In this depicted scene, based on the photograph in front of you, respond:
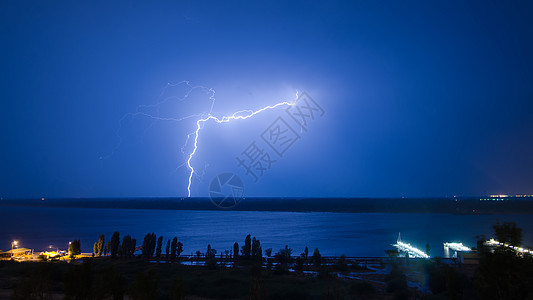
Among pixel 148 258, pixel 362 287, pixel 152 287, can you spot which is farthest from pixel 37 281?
pixel 148 258

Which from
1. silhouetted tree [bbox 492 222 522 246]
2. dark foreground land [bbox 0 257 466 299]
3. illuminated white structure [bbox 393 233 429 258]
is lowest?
illuminated white structure [bbox 393 233 429 258]

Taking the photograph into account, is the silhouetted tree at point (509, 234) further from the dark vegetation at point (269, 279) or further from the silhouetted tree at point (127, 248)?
the silhouetted tree at point (127, 248)

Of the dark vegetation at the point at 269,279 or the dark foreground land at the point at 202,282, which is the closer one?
the dark vegetation at the point at 269,279

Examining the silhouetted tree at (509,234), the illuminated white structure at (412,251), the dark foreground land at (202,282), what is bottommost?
the illuminated white structure at (412,251)

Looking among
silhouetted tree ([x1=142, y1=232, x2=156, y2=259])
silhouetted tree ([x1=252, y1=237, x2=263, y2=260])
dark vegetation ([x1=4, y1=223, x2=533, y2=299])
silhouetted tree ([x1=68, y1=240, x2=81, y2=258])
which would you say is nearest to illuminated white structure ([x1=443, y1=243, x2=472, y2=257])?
dark vegetation ([x1=4, y1=223, x2=533, y2=299])

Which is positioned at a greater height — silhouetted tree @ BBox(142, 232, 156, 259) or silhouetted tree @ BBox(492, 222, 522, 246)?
silhouetted tree @ BBox(492, 222, 522, 246)

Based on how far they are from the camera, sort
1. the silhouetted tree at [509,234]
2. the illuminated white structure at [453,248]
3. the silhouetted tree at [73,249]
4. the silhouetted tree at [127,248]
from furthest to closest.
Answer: the illuminated white structure at [453,248] → the silhouetted tree at [127,248] → the silhouetted tree at [73,249] → the silhouetted tree at [509,234]

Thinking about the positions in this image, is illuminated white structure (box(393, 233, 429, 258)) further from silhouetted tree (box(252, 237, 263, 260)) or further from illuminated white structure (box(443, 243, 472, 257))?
Answer: silhouetted tree (box(252, 237, 263, 260))

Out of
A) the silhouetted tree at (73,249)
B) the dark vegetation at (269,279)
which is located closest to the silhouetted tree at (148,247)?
the dark vegetation at (269,279)

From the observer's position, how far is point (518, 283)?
25.3 feet

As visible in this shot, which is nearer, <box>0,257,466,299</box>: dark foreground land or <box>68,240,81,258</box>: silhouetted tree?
<box>0,257,466,299</box>: dark foreground land

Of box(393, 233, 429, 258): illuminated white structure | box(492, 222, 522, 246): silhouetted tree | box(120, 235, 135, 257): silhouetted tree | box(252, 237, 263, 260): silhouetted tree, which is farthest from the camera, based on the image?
box(393, 233, 429, 258): illuminated white structure

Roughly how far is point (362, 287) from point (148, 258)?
735 inches

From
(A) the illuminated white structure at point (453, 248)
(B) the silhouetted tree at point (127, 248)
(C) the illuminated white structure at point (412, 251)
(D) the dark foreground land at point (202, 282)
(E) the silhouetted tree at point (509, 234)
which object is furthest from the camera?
(A) the illuminated white structure at point (453, 248)
